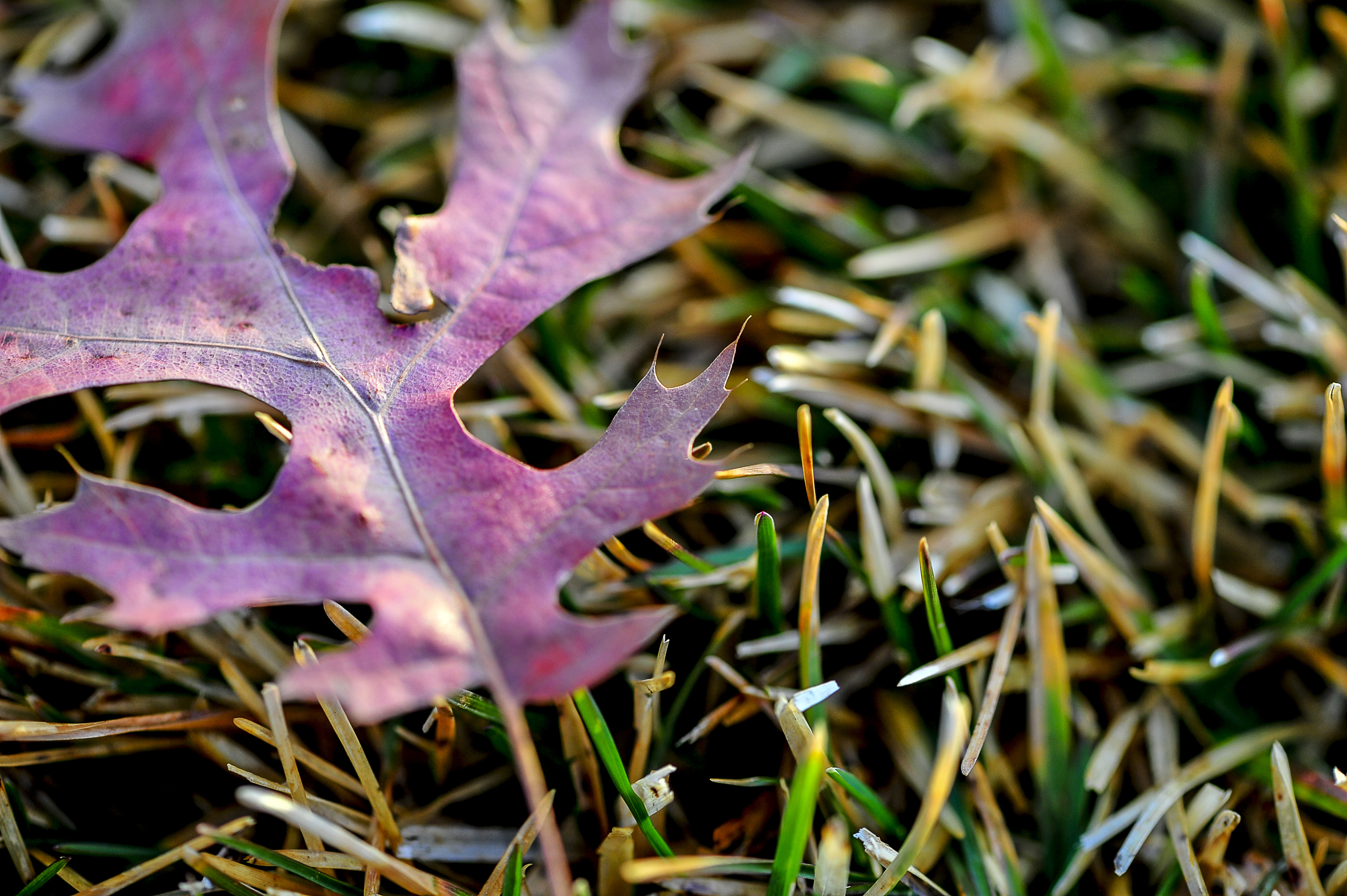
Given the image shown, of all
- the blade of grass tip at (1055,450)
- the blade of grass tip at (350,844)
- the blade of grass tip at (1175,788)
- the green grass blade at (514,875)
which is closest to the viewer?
the blade of grass tip at (350,844)

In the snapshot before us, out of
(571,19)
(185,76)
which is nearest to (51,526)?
(185,76)

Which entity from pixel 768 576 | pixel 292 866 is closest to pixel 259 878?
pixel 292 866

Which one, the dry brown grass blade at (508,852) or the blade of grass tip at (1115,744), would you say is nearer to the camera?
the dry brown grass blade at (508,852)

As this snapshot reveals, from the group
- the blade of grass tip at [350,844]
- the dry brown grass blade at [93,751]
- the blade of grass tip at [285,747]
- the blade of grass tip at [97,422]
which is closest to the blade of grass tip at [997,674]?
the blade of grass tip at [350,844]

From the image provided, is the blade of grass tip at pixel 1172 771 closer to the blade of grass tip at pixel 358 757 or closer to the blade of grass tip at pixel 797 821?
the blade of grass tip at pixel 797 821

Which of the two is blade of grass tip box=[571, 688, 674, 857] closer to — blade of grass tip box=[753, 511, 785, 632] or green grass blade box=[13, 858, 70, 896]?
blade of grass tip box=[753, 511, 785, 632]

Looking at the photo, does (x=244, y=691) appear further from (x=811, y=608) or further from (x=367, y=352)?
(x=811, y=608)

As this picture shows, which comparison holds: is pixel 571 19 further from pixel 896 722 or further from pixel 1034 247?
pixel 896 722
